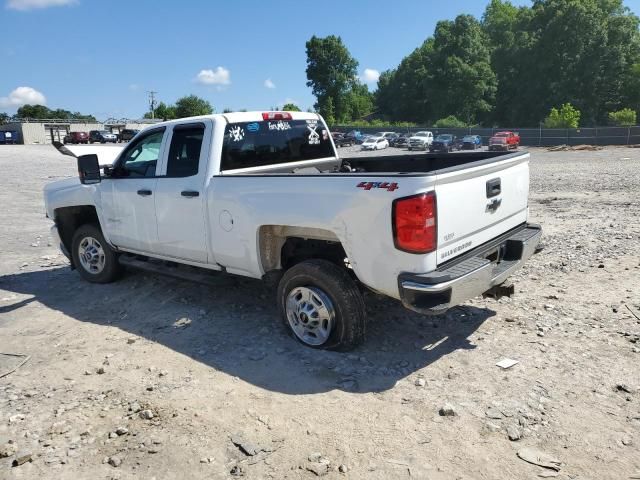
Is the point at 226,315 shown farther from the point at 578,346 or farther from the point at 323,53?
the point at 323,53

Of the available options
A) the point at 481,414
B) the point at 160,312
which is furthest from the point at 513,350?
the point at 160,312

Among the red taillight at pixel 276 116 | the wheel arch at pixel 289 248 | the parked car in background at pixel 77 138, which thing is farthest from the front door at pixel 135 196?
the parked car in background at pixel 77 138

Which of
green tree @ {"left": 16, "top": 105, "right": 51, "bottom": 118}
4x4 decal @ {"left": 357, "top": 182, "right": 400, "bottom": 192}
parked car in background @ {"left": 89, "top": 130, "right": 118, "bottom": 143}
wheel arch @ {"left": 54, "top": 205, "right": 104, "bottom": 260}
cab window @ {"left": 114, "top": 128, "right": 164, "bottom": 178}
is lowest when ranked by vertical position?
wheel arch @ {"left": 54, "top": 205, "right": 104, "bottom": 260}

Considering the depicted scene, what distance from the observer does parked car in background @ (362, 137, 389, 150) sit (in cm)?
4619

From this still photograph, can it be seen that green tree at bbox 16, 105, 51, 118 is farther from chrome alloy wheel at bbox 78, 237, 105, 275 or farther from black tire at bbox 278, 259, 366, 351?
black tire at bbox 278, 259, 366, 351

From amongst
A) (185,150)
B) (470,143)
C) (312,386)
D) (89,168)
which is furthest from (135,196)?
(470,143)

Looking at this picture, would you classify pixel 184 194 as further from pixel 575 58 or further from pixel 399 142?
pixel 575 58

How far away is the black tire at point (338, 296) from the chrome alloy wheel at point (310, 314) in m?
0.03

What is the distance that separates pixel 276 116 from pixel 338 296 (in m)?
2.30

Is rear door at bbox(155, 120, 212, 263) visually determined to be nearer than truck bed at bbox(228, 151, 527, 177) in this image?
Yes

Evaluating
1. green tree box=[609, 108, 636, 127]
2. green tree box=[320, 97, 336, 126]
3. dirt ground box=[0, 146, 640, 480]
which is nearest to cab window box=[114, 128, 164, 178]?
dirt ground box=[0, 146, 640, 480]

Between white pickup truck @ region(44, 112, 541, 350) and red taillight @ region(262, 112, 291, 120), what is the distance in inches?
0.6

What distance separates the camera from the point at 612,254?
275 inches

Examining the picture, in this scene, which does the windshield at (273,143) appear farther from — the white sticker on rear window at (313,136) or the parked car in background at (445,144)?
the parked car in background at (445,144)
